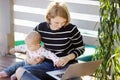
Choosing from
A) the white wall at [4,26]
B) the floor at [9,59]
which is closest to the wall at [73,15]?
the white wall at [4,26]

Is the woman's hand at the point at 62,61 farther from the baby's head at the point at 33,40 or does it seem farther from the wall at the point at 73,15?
the wall at the point at 73,15

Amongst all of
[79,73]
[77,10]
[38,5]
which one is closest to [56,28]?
[79,73]

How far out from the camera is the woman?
6.70 feet

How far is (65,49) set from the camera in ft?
6.92

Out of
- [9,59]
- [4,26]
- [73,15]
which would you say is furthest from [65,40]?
[4,26]

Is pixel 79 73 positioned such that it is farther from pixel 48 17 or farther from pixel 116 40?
pixel 48 17

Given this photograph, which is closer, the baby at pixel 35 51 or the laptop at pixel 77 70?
the laptop at pixel 77 70

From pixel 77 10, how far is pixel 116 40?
865mm

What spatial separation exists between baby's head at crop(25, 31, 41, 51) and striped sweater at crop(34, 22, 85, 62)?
0.07 metres

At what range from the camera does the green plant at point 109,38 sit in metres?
1.86

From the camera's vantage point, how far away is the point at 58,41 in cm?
211

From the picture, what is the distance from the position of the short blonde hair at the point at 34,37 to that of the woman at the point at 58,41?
0.05m

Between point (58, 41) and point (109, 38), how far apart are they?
41cm

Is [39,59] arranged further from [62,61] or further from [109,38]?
[109,38]
